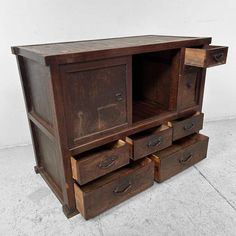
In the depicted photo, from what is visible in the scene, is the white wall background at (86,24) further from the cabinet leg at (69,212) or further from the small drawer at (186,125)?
the cabinet leg at (69,212)

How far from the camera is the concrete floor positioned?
1.09 m

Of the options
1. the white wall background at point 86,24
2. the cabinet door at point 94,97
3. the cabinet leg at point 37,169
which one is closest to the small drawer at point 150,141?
the cabinet door at point 94,97

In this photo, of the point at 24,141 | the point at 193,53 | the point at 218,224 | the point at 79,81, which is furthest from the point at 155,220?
the point at 24,141

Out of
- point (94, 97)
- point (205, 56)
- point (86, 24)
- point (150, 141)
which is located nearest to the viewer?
point (94, 97)

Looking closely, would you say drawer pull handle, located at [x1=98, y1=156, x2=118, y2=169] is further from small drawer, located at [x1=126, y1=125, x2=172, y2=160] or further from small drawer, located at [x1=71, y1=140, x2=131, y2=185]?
small drawer, located at [x1=126, y1=125, x2=172, y2=160]

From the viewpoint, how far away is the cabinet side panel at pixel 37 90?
3.44 feet

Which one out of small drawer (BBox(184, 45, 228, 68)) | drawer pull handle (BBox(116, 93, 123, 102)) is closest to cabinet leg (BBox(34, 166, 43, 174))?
drawer pull handle (BBox(116, 93, 123, 102))

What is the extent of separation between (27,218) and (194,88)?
3.76 ft

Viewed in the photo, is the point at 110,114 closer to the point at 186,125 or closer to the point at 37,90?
the point at 37,90

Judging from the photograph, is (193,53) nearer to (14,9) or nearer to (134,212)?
(134,212)

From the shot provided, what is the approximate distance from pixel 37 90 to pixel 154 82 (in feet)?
2.27

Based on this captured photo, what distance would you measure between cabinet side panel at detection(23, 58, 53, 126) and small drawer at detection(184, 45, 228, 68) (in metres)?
0.74

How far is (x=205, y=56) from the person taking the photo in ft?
3.76

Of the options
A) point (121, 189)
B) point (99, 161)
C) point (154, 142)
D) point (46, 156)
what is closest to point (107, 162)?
point (99, 161)
